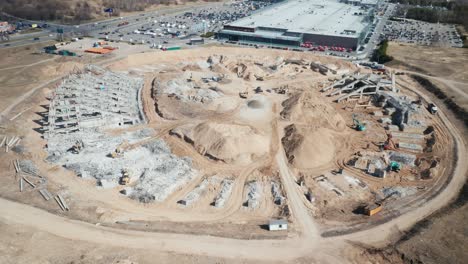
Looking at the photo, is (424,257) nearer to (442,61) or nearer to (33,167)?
(33,167)

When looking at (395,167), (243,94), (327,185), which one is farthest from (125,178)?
(395,167)

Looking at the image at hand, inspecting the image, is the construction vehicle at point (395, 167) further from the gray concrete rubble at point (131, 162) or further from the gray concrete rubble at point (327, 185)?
the gray concrete rubble at point (131, 162)

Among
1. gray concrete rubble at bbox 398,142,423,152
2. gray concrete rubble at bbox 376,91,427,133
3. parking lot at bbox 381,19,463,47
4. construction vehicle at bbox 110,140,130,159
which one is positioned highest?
parking lot at bbox 381,19,463,47

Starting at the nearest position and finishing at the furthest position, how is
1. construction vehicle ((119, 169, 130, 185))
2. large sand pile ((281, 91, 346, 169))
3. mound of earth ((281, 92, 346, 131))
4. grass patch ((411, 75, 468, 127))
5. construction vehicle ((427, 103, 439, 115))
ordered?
construction vehicle ((119, 169, 130, 185)), large sand pile ((281, 91, 346, 169)), mound of earth ((281, 92, 346, 131)), grass patch ((411, 75, 468, 127)), construction vehicle ((427, 103, 439, 115))

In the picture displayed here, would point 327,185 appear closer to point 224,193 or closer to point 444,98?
point 224,193

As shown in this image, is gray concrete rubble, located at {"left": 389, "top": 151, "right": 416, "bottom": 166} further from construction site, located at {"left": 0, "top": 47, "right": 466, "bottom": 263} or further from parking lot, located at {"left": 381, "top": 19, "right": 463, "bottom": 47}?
parking lot, located at {"left": 381, "top": 19, "right": 463, "bottom": 47}

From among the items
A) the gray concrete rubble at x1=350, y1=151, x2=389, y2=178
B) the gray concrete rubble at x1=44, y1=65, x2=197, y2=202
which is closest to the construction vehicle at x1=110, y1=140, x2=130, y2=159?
the gray concrete rubble at x1=44, y1=65, x2=197, y2=202
